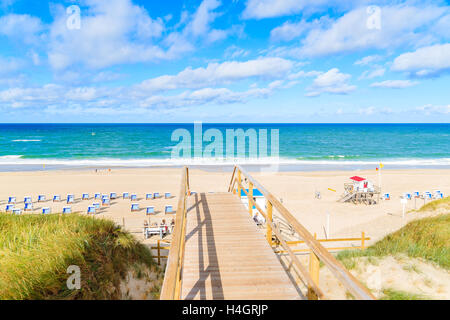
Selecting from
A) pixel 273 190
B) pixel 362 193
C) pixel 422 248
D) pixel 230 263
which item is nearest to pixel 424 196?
pixel 362 193

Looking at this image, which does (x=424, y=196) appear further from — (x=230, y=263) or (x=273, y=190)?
(x=230, y=263)

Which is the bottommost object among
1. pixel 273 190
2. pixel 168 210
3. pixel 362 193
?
pixel 168 210

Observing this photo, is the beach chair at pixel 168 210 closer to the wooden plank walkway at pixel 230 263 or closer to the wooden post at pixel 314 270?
the wooden plank walkway at pixel 230 263

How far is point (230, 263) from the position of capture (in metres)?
4.36

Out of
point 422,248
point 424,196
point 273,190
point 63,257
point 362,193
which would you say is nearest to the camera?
point 63,257

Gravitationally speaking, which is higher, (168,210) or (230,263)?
(230,263)

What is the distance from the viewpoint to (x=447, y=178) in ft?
93.7

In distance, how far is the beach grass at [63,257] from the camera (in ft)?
13.0

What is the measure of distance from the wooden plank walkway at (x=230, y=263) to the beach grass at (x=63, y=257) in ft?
4.82

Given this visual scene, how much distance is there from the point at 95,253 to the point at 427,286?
585 centimetres

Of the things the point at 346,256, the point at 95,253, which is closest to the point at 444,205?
the point at 346,256

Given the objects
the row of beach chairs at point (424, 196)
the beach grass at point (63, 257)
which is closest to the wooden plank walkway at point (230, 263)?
the beach grass at point (63, 257)

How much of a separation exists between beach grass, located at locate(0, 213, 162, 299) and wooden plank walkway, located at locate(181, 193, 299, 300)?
1468 mm

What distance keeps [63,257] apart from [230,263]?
266cm
